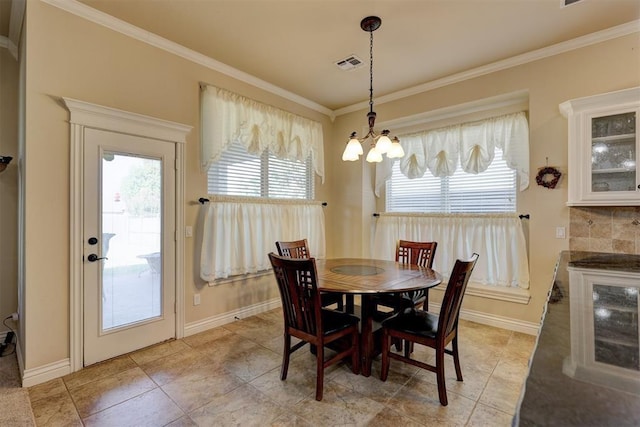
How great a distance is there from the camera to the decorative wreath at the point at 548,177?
299 cm

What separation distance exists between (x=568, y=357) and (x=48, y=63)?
11.3 ft

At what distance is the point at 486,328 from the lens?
11.0 feet

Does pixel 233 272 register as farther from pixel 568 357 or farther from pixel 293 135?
pixel 568 357

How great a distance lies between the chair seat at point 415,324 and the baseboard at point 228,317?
6.68 feet

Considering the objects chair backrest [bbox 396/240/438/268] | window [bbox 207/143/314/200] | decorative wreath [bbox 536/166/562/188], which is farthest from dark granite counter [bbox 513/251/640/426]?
window [bbox 207/143/314/200]

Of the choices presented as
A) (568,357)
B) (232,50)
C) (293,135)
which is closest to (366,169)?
(293,135)

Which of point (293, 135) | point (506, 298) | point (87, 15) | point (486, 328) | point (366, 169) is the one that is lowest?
point (486, 328)

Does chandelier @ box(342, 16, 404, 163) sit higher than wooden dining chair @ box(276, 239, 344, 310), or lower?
higher

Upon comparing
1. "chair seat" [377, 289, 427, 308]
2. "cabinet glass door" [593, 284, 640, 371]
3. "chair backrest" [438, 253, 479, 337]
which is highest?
"cabinet glass door" [593, 284, 640, 371]

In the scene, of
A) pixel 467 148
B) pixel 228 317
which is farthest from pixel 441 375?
pixel 467 148

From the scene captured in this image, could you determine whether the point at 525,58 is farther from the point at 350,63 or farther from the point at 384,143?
the point at 384,143

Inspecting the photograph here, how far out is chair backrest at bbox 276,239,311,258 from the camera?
3.15 m

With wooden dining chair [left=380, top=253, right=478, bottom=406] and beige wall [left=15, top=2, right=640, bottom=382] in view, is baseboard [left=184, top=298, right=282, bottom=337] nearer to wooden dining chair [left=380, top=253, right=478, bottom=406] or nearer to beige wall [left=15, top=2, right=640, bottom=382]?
beige wall [left=15, top=2, right=640, bottom=382]

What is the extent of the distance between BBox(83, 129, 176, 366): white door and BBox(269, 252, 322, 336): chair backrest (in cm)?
146
